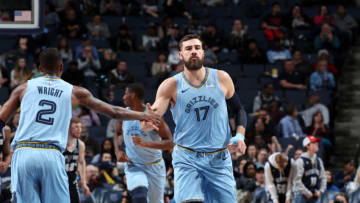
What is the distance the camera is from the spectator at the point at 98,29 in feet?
54.4

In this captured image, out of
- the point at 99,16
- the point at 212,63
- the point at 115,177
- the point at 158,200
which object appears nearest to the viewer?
the point at 158,200

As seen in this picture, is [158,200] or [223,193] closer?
[223,193]

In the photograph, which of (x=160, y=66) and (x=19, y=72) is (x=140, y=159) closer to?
(x=19, y=72)

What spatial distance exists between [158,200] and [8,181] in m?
3.31

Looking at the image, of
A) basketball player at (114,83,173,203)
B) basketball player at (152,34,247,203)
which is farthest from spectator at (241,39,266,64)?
basketball player at (152,34,247,203)

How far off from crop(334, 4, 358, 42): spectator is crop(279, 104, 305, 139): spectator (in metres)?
4.21

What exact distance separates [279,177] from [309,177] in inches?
23.8

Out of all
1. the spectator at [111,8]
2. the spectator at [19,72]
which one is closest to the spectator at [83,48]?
the spectator at [19,72]

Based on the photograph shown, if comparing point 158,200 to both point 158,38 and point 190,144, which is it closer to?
point 190,144

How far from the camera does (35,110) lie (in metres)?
6.21

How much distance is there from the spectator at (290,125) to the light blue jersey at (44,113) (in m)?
8.42

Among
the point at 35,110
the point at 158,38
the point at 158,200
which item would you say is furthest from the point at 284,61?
the point at 35,110

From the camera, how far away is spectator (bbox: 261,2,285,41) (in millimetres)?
16922

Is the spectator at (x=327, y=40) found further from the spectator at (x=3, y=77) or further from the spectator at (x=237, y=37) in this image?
the spectator at (x=3, y=77)
